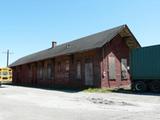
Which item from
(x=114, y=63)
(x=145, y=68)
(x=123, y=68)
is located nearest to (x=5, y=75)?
(x=123, y=68)

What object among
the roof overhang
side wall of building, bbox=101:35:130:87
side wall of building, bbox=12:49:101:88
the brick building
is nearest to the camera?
the brick building

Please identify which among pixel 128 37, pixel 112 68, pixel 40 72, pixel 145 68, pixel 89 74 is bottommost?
pixel 89 74

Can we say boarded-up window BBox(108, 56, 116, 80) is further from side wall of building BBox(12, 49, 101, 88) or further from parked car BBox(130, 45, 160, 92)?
parked car BBox(130, 45, 160, 92)

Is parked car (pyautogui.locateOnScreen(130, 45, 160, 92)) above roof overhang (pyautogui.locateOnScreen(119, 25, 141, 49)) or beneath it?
beneath

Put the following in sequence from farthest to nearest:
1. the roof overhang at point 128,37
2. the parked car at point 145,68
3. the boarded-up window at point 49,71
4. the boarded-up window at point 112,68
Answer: the boarded-up window at point 49,71 → the roof overhang at point 128,37 → the boarded-up window at point 112,68 → the parked car at point 145,68

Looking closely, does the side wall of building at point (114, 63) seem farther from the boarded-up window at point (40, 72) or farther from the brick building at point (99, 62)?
the boarded-up window at point (40, 72)

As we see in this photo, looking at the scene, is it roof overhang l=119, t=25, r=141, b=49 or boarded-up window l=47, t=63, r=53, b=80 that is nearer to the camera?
roof overhang l=119, t=25, r=141, b=49

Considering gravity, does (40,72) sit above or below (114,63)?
below

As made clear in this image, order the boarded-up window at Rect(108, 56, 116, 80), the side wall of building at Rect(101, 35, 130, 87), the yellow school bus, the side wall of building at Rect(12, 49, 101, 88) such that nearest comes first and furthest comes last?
the side wall of building at Rect(101, 35, 130, 87) < the side wall of building at Rect(12, 49, 101, 88) < the boarded-up window at Rect(108, 56, 116, 80) < the yellow school bus

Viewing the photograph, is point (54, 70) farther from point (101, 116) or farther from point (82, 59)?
point (101, 116)

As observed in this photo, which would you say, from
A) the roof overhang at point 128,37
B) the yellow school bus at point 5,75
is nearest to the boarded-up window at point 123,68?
the roof overhang at point 128,37

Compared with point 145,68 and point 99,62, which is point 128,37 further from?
point 145,68

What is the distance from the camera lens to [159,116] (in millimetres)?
10414

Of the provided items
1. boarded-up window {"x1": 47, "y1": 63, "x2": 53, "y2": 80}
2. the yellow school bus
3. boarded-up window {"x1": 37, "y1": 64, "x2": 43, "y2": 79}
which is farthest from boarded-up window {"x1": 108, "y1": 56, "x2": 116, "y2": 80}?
the yellow school bus
